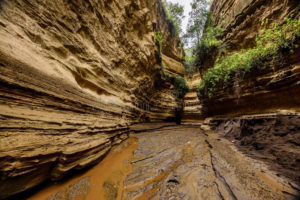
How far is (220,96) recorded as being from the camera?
584 centimetres

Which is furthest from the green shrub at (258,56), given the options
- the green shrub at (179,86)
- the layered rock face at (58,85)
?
the layered rock face at (58,85)

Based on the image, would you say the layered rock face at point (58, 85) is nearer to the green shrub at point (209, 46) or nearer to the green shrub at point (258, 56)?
the green shrub at point (258, 56)

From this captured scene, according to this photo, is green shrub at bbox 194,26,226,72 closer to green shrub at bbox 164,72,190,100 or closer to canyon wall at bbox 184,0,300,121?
canyon wall at bbox 184,0,300,121

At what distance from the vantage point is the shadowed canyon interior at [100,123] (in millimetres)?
1343

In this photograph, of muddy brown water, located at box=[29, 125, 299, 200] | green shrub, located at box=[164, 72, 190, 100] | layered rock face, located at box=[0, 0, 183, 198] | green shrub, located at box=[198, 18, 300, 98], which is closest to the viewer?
layered rock face, located at box=[0, 0, 183, 198]

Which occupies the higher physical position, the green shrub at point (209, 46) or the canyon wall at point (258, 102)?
the green shrub at point (209, 46)

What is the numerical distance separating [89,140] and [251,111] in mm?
7178

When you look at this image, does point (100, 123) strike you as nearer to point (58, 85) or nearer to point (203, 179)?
point (58, 85)

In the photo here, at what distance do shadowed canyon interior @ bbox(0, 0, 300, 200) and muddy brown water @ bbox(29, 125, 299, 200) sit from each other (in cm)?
2

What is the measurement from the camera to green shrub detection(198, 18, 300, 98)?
3513mm

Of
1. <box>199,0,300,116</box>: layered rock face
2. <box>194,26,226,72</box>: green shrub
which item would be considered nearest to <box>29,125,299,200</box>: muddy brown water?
<box>199,0,300,116</box>: layered rock face

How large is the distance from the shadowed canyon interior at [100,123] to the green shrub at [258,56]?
11.5 inches

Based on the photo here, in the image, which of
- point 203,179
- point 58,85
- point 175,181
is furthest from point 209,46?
point 58,85

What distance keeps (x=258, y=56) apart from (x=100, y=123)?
7221 mm
